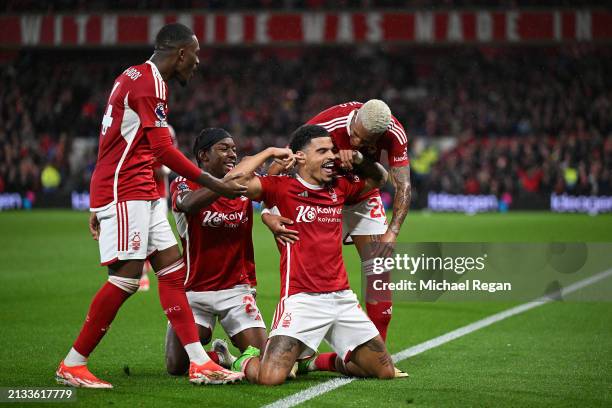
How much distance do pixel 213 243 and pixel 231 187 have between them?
109 centimetres

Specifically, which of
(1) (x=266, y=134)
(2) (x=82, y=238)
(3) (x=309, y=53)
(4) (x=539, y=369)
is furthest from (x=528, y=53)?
(4) (x=539, y=369)

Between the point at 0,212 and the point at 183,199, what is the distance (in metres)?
22.5

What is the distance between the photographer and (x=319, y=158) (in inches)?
249

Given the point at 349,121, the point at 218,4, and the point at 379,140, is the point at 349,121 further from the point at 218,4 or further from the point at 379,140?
the point at 218,4

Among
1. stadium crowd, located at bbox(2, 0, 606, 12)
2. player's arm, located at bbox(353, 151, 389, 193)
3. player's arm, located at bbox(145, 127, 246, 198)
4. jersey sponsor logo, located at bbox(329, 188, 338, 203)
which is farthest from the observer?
stadium crowd, located at bbox(2, 0, 606, 12)

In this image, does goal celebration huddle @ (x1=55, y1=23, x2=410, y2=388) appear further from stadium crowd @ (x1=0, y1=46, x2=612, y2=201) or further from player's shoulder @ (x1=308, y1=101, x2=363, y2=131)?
stadium crowd @ (x1=0, y1=46, x2=612, y2=201)

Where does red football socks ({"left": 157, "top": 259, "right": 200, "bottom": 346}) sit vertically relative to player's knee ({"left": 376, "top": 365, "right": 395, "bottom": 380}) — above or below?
above

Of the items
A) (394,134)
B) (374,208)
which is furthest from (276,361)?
(394,134)

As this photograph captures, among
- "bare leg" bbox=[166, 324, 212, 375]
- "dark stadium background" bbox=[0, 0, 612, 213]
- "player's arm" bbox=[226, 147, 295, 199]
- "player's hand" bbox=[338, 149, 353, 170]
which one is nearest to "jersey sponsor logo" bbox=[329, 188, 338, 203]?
"player's hand" bbox=[338, 149, 353, 170]

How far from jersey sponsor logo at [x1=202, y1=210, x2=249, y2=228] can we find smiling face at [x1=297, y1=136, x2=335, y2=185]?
0.85m

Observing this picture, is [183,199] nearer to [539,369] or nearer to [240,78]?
[539,369]

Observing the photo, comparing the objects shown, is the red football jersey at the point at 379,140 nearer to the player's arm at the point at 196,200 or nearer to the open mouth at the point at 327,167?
the open mouth at the point at 327,167

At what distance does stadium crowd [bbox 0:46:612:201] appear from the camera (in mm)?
28781

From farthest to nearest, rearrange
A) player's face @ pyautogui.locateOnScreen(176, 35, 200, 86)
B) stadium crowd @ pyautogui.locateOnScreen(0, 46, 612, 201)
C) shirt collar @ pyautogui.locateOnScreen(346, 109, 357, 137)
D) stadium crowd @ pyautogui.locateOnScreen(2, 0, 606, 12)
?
stadium crowd @ pyautogui.locateOnScreen(2, 0, 606, 12), stadium crowd @ pyautogui.locateOnScreen(0, 46, 612, 201), shirt collar @ pyautogui.locateOnScreen(346, 109, 357, 137), player's face @ pyautogui.locateOnScreen(176, 35, 200, 86)
